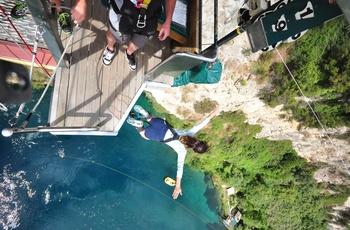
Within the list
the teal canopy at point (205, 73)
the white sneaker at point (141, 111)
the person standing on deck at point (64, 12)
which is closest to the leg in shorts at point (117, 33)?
the person standing on deck at point (64, 12)

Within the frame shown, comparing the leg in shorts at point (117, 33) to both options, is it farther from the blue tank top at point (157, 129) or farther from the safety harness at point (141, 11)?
the blue tank top at point (157, 129)

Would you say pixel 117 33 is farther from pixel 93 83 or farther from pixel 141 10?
pixel 93 83

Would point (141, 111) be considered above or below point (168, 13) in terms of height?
below

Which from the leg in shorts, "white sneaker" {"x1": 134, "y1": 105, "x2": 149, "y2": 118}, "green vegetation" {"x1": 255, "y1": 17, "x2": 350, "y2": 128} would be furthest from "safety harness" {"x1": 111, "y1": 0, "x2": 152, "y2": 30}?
"green vegetation" {"x1": 255, "y1": 17, "x2": 350, "y2": 128}

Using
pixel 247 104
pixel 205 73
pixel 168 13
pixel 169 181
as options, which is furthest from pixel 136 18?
pixel 169 181

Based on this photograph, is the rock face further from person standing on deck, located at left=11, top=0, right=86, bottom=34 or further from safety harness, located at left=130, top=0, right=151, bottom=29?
safety harness, located at left=130, top=0, right=151, bottom=29

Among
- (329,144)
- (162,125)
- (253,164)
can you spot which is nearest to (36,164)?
(162,125)

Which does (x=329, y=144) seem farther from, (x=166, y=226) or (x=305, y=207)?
(x=166, y=226)
